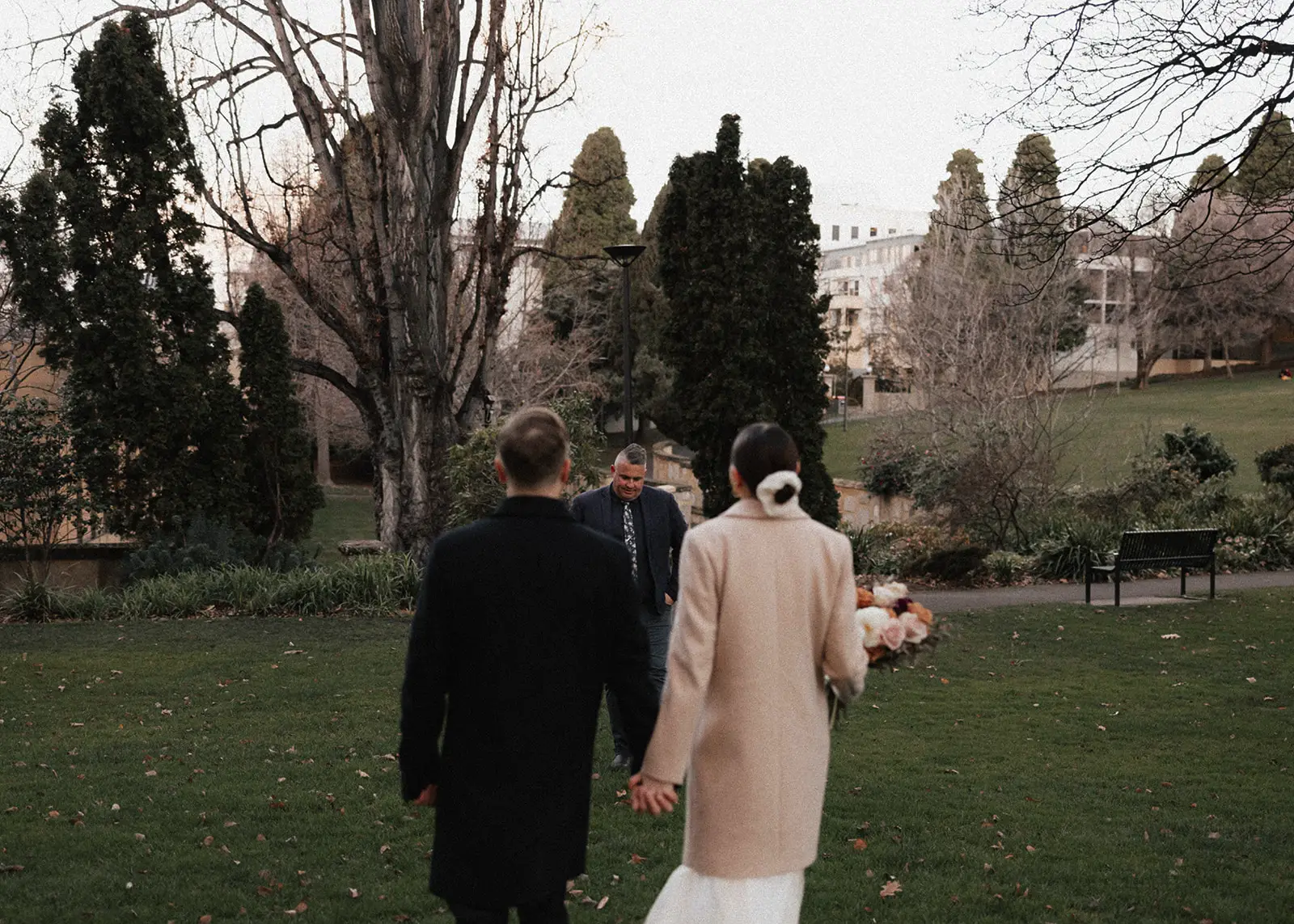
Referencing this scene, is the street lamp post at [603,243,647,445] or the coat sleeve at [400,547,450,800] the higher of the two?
the street lamp post at [603,243,647,445]

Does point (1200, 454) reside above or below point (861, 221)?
below

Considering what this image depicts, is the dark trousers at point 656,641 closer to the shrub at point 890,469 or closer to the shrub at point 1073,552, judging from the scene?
the shrub at point 1073,552

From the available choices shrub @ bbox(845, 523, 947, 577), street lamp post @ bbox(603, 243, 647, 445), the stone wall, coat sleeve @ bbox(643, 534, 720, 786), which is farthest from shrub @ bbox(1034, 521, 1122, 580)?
coat sleeve @ bbox(643, 534, 720, 786)

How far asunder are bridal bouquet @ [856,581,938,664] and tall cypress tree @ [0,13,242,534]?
15.7 m

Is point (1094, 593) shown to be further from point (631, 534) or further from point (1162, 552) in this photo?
point (631, 534)

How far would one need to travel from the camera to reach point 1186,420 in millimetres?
52438

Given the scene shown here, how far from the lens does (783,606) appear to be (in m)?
3.86

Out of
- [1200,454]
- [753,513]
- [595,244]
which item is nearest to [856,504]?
[1200,454]

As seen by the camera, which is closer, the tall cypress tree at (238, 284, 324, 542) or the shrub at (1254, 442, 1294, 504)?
the tall cypress tree at (238, 284, 324, 542)

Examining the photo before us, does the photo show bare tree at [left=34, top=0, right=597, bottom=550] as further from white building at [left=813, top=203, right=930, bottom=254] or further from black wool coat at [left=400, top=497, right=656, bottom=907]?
white building at [left=813, top=203, right=930, bottom=254]

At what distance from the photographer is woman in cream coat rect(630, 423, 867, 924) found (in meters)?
3.79

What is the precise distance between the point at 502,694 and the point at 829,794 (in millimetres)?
4406

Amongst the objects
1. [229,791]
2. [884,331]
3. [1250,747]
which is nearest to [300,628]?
[229,791]

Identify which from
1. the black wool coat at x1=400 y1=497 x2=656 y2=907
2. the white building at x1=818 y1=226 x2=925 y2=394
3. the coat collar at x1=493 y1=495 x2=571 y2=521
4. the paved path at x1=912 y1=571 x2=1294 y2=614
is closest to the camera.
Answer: the black wool coat at x1=400 y1=497 x2=656 y2=907
